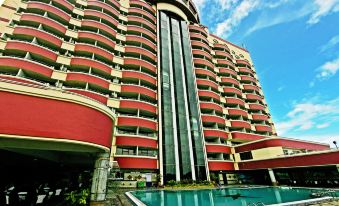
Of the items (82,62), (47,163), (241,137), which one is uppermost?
(82,62)

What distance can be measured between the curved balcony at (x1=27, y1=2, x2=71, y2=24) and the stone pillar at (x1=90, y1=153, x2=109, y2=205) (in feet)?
113

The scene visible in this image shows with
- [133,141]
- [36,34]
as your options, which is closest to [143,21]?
[36,34]

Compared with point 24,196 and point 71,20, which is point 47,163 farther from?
Answer: point 71,20

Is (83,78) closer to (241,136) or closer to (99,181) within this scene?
(99,181)

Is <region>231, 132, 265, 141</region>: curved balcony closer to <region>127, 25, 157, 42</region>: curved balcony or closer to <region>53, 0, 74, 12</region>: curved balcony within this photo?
<region>127, 25, 157, 42</region>: curved balcony

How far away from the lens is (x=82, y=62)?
33.5 m

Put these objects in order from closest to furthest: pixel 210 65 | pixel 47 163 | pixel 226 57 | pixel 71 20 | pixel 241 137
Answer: pixel 47 163, pixel 71 20, pixel 241 137, pixel 210 65, pixel 226 57

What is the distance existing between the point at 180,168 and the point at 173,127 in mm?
7510

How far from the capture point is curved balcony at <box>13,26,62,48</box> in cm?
3078

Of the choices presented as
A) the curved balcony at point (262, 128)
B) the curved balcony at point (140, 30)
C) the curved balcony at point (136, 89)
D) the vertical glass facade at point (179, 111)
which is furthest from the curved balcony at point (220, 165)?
the curved balcony at point (140, 30)

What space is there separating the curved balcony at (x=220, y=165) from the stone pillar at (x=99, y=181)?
27.6m

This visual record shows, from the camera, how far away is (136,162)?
30.0 m

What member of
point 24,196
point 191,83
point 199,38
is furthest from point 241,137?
point 24,196

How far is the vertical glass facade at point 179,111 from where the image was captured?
3391cm
